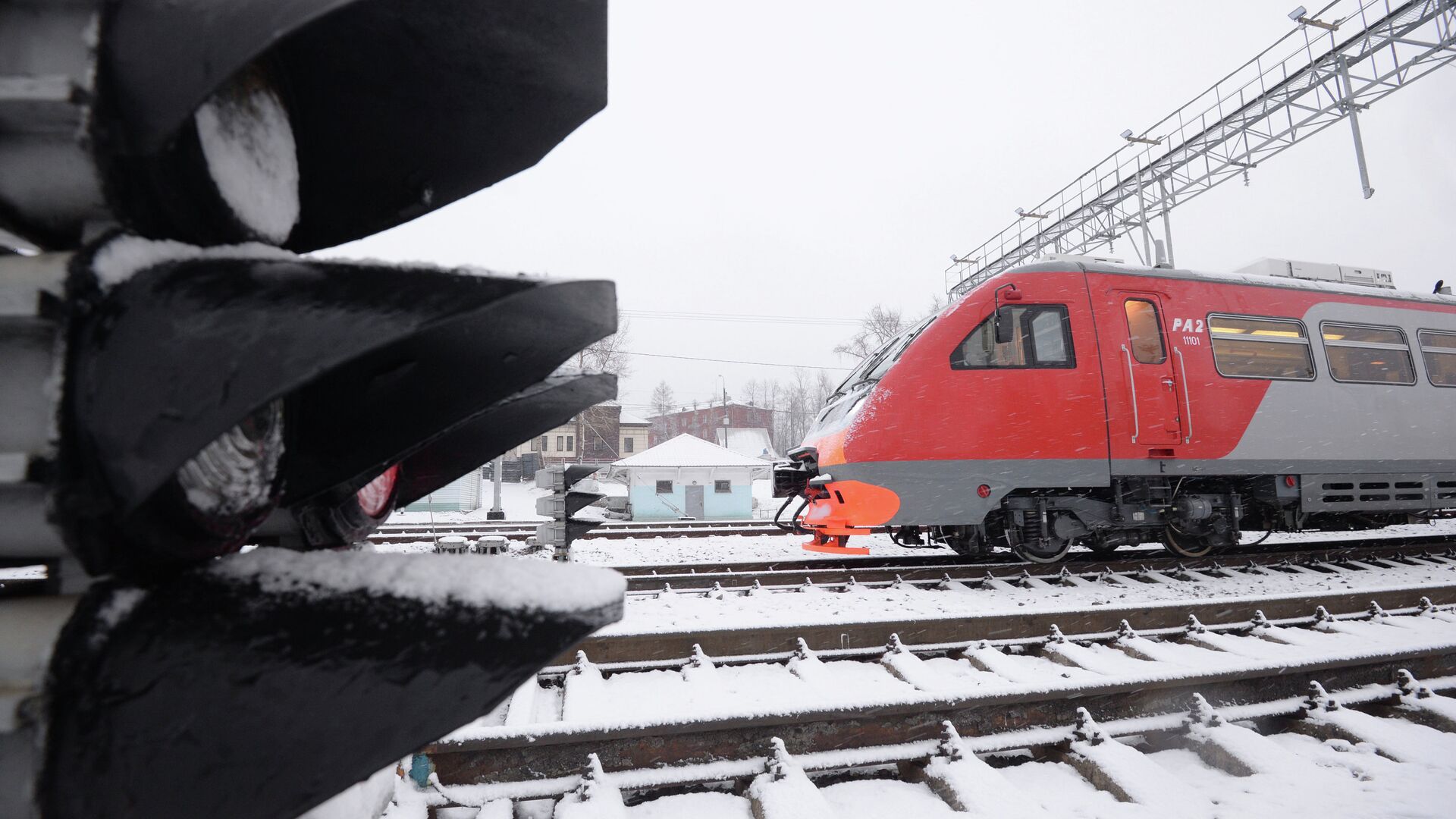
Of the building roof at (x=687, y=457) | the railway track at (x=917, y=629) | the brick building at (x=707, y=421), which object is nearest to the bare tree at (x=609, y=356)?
the building roof at (x=687, y=457)

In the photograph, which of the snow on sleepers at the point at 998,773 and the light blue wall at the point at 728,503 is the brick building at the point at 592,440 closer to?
the light blue wall at the point at 728,503

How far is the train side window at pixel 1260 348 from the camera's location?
6762 millimetres

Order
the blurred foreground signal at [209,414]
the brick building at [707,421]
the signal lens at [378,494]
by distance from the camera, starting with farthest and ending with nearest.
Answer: the brick building at [707,421] → the signal lens at [378,494] → the blurred foreground signal at [209,414]

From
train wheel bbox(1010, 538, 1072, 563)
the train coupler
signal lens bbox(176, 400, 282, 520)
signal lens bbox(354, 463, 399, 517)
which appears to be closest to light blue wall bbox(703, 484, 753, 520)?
the train coupler

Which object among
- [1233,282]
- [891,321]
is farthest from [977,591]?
[891,321]

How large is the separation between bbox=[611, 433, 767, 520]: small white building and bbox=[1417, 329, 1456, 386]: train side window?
14.2 meters

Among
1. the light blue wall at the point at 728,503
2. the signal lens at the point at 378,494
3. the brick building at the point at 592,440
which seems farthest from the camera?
the brick building at the point at 592,440

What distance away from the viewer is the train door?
6352 millimetres

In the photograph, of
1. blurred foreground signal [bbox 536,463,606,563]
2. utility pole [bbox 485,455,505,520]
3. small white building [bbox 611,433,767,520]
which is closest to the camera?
blurred foreground signal [bbox 536,463,606,563]

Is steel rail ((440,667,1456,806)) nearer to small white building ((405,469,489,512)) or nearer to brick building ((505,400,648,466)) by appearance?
small white building ((405,469,489,512))

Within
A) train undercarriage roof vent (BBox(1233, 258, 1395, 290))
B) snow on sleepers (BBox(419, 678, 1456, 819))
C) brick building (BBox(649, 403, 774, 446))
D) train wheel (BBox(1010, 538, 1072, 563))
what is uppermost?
brick building (BBox(649, 403, 774, 446))

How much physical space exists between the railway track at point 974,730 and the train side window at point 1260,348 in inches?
154

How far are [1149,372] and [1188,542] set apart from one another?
7.92 feet

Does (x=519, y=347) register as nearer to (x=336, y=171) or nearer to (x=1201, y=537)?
(x=336, y=171)
